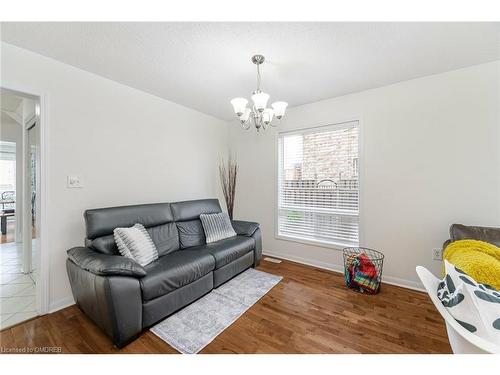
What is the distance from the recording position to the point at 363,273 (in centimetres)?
230

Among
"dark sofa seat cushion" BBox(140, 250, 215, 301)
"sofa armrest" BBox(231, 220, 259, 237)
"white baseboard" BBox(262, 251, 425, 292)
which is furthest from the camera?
"sofa armrest" BBox(231, 220, 259, 237)

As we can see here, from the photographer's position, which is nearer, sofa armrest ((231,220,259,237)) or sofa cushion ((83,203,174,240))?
sofa cushion ((83,203,174,240))

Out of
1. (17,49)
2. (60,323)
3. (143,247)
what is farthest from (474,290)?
(17,49)

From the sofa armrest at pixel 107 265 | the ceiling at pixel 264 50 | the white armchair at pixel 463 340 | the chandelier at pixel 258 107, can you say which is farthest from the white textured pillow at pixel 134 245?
the white armchair at pixel 463 340

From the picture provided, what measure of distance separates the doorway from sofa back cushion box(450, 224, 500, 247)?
3955 mm

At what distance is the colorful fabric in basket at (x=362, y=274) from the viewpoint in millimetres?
2264

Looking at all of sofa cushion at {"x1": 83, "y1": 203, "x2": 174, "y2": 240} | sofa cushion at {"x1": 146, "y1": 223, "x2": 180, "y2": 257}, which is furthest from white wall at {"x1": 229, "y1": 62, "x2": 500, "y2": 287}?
sofa cushion at {"x1": 83, "y1": 203, "x2": 174, "y2": 240}

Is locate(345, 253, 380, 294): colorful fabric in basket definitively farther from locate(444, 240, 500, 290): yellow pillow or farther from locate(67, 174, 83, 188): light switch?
locate(67, 174, 83, 188): light switch

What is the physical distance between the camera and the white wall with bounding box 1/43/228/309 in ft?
6.40

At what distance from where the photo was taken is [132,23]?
5.02ft

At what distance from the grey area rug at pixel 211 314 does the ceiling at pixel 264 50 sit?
94.5 inches

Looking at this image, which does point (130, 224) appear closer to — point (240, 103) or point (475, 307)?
point (240, 103)

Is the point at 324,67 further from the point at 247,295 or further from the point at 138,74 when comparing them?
the point at 247,295

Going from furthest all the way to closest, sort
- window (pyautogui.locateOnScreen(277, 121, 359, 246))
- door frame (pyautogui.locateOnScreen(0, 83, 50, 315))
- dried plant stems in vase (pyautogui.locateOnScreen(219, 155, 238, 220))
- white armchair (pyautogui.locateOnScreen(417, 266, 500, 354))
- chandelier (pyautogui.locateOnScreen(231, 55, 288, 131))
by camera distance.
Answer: dried plant stems in vase (pyautogui.locateOnScreen(219, 155, 238, 220))
window (pyautogui.locateOnScreen(277, 121, 359, 246))
door frame (pyautogui.locateOnScreen(0, 83, 50, 315))
chandelier (pyautogui.locateOnScreen(231, 55, 288, 131))
white armchair (pyautogui.locateOnScreen(417, 266, 500, 354))
